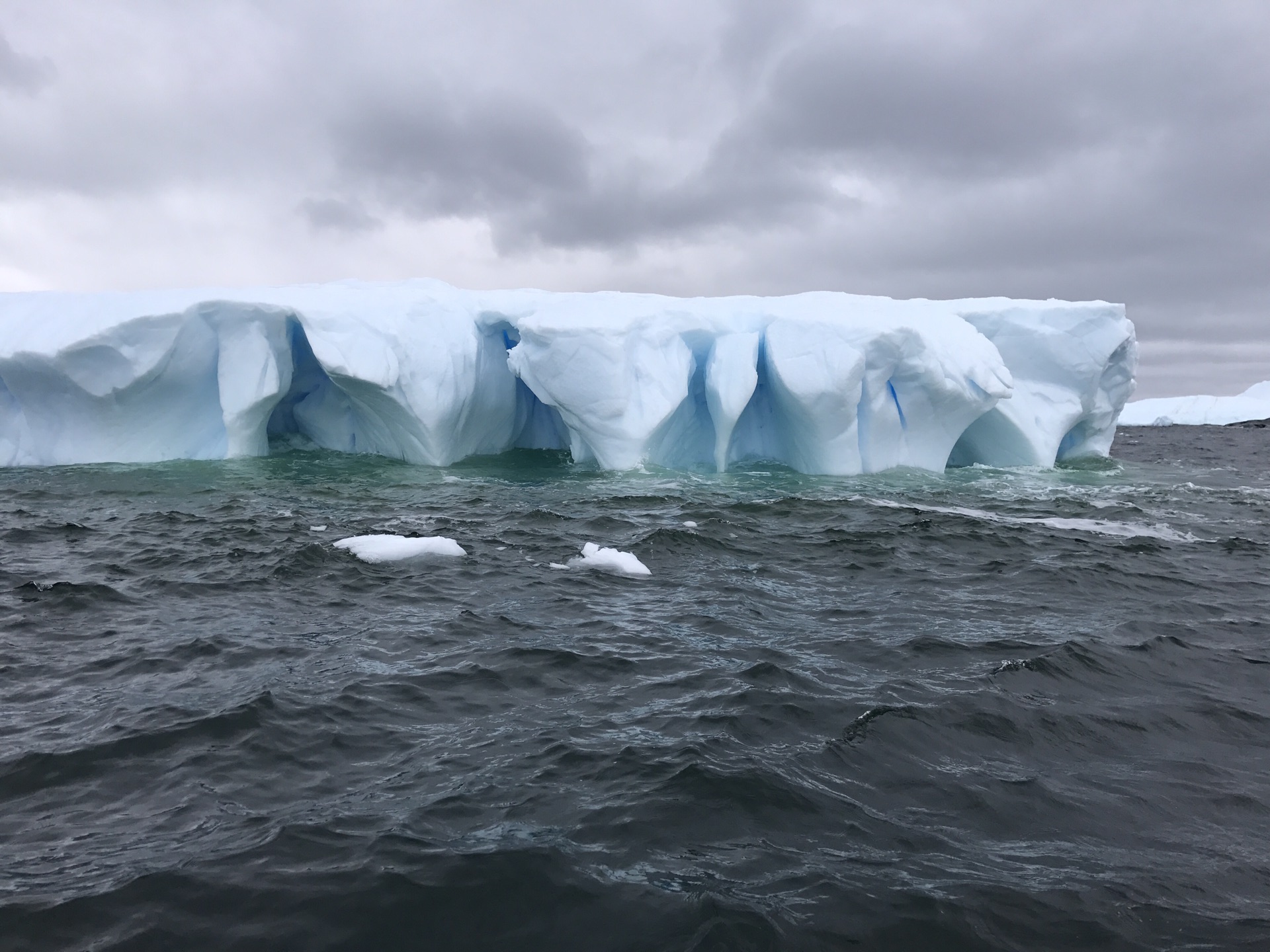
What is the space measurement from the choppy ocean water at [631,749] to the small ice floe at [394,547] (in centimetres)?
33

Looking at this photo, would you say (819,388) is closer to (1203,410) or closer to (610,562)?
(610,562)

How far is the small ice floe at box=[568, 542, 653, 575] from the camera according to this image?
7.75m

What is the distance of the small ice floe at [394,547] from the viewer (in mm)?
7930

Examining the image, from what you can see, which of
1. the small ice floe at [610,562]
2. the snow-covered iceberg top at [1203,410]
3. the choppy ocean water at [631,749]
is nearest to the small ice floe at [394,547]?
the choppy ocean water at [631,749]

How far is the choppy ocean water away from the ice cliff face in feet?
21.2

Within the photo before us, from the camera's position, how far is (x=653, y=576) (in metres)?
7.67

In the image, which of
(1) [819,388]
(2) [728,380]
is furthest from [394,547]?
(1) [819,388]

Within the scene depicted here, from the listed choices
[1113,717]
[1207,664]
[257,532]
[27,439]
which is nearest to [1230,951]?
[1113,717]

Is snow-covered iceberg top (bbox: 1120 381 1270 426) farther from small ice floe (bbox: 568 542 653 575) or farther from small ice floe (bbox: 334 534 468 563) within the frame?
small ice floe (bbox: 334 534 468 563)

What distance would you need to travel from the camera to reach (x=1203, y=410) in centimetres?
5131

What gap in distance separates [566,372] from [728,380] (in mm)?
2967

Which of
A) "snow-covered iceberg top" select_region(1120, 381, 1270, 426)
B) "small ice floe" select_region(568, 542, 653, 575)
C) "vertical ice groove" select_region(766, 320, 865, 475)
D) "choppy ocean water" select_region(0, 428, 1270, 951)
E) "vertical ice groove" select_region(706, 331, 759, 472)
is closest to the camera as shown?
"choppy ocean water" select_region(0, 428, 1270, 951)

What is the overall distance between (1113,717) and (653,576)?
4.00 m

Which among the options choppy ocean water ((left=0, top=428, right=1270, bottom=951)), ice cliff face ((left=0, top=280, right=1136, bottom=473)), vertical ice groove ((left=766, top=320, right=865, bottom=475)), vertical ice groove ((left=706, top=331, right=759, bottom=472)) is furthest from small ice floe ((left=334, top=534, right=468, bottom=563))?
vertical ice groove ((left=766, top=320, right=865, bottom=475))
